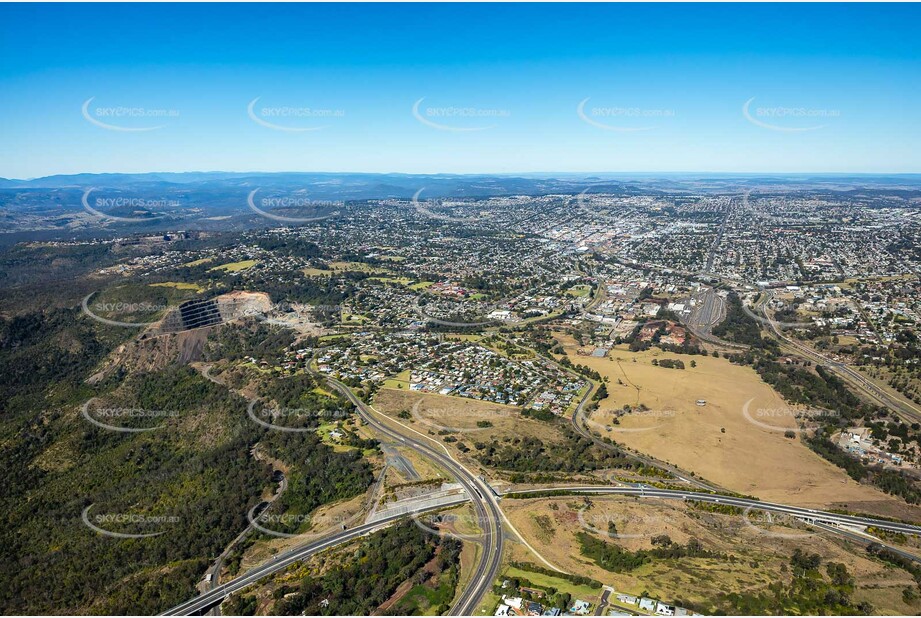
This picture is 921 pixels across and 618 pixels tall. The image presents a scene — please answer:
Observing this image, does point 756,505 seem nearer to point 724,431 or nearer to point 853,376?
point 724,431

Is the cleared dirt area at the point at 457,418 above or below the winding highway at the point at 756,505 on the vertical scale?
above

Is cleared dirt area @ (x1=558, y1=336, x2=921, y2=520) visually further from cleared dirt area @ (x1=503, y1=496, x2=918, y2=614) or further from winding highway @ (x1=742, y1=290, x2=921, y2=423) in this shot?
winding highway @ (x1=742, y1=290, x2=921, y2=423)

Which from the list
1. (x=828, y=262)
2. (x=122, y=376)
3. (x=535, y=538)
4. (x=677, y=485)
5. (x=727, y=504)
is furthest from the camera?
(x=828, y=262)

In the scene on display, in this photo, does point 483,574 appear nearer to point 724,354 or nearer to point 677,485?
point 677,485

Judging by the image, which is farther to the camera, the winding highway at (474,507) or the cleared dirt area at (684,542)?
the winding highway at (474,507)

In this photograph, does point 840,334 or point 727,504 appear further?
point 840,334

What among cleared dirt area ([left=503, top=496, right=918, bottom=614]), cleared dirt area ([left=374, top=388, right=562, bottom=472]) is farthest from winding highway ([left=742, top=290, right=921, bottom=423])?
cleared dirt area ([left=374, top=388, right=562, bottom=472])

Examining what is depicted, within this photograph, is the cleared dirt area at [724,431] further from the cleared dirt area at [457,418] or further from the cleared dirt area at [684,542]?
the cleared dirt area at [457,418]

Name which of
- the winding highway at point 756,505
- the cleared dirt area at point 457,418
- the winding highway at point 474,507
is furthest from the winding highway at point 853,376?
the winding highway at point 474,507

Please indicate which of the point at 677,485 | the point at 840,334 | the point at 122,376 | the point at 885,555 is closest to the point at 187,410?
the point at 122,376
